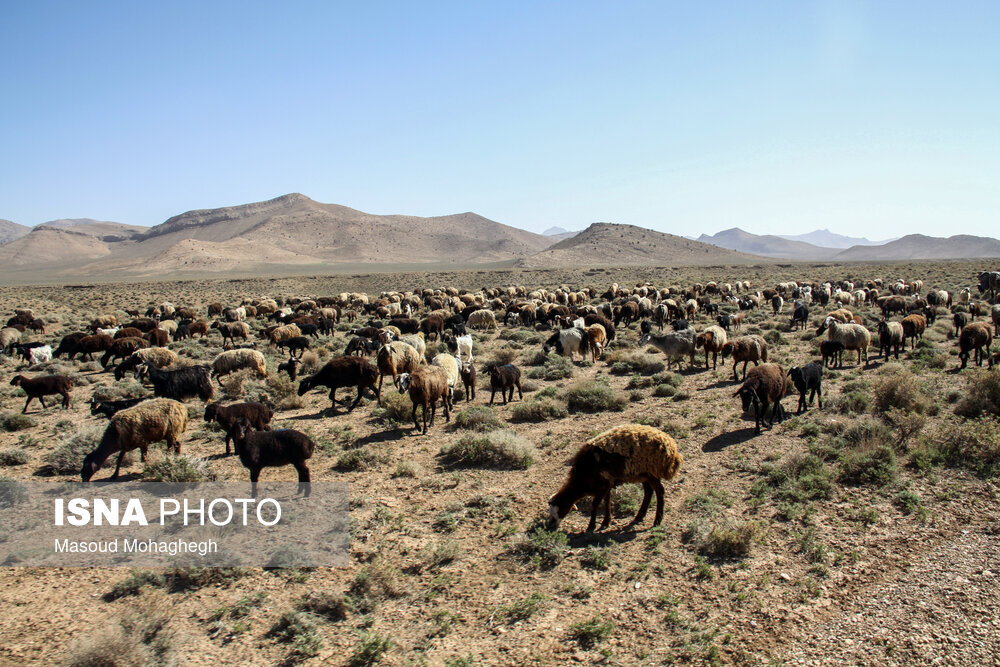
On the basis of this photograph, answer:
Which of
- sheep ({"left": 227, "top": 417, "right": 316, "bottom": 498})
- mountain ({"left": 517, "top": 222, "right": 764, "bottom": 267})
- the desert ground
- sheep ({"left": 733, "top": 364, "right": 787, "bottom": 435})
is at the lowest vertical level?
the desert ground

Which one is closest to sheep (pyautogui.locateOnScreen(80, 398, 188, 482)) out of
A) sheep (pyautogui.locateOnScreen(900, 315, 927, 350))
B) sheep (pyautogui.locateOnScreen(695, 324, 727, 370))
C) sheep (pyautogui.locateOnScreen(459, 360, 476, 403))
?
sheep (pyautogui.locateOnScreen(459, 360, 476, 403))

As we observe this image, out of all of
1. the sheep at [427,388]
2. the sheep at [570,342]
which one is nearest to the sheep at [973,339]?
the sheep at [570,342]

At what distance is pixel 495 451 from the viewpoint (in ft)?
34.1

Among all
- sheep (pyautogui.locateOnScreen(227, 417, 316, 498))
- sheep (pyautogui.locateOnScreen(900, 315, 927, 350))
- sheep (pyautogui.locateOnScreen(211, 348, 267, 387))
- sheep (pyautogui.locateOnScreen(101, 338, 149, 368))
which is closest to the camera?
sheep (pyautogui.locateOnScreen(227, 417, 316, 498))

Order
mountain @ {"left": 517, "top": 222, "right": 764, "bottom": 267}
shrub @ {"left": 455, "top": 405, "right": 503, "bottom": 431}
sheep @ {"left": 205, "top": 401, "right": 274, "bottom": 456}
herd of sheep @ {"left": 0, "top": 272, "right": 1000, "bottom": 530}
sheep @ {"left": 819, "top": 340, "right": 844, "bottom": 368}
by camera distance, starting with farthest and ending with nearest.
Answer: mountain @ {"left": 517, "top": 222, "right": 764, "bottom": 267} < sheep @ {"left": 819, "top": 340, "right": 844, "bottom": 368} < shrub @ {"left": 455, "top": 405, "right": 503, "bottom": 431} < sheep @ {"left": 205, "top": 401, "right": 274, "bottom": 456} < herd of sheep @ {"left": 0, "top": 272, "right": 1000, "bottom": 530}

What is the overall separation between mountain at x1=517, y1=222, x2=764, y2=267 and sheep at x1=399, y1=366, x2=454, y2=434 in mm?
100936

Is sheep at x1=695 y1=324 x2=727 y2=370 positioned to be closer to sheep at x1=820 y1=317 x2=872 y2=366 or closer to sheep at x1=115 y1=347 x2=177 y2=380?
sheep at x1=820 y1=317 x2=872 y2=366

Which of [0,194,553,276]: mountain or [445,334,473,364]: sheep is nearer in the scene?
[445,334,473,364]: sheep

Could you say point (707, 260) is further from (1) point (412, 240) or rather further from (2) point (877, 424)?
(2) point (877, 424)

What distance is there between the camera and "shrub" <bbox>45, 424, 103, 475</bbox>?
1028 centimetres

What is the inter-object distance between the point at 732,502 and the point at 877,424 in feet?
13.9

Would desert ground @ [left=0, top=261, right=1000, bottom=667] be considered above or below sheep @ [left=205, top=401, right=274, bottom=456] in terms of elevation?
below

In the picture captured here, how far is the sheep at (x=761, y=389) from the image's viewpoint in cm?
1109

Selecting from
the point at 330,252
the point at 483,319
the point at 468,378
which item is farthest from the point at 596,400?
the point at 330,252
